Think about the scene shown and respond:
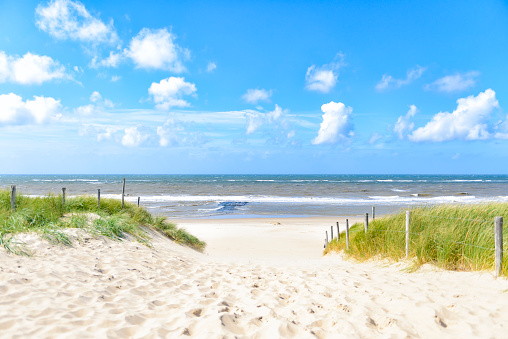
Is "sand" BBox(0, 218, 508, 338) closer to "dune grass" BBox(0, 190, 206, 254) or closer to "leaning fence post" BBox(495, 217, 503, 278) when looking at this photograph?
"leaning fence post" BBox(495, 217, 503, 278)

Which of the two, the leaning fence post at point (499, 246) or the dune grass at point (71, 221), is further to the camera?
the dune grass at point (71, 221)

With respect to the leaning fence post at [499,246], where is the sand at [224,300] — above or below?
below

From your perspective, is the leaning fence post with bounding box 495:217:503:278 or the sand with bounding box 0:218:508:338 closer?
the sand with bounding box 0:218:508:338

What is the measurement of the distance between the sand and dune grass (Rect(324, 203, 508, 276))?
512 mm

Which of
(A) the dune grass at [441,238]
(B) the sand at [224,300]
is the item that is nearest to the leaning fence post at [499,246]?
(A) the dune grass at [441,238]

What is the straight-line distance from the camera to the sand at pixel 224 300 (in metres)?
3.97

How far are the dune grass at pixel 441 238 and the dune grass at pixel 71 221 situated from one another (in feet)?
21.9

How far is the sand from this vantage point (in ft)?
13.0

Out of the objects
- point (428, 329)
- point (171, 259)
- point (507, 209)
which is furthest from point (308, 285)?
point (507, 209)

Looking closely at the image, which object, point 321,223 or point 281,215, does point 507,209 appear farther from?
point 281,215

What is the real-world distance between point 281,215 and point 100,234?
20.2m

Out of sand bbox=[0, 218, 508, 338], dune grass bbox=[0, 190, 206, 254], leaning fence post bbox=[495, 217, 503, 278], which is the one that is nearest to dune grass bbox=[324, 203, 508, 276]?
leaning fence post bbox=[495, 217, 503, 278]

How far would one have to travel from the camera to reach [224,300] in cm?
509

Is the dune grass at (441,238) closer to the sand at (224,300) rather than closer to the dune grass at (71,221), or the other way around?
the sand at (224,300)
